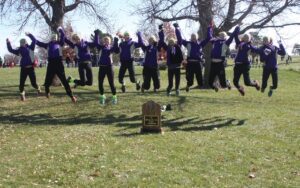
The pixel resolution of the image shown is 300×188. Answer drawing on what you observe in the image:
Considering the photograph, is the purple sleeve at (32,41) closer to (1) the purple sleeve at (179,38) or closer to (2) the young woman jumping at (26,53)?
(2) the young woman jumping at (26,53)

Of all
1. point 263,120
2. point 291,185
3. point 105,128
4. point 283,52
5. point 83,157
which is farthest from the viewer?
point 283,52

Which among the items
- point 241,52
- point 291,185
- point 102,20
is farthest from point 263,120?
point 102,20

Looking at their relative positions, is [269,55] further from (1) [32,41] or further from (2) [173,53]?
(1) [32,41]

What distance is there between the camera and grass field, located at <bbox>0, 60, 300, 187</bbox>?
10.0 meters

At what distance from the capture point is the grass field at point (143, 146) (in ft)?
32.9

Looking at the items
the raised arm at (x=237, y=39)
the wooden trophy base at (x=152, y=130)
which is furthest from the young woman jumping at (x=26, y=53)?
the raised arm at (x=237, y=39)

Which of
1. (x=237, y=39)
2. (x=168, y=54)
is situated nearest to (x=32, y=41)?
(x=168, y=54)

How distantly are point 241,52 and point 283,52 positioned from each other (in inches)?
65.6

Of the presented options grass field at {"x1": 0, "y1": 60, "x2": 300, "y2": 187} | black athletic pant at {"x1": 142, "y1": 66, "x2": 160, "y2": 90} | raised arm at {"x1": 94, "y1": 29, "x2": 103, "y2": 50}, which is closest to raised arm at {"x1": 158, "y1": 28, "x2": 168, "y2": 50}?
black athletic pant at {"x1": 142, "y1": 66, "x2": 160, "y2": 90}

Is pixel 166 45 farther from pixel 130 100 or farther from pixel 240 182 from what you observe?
pixel 240 182

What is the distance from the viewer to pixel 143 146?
1234cm

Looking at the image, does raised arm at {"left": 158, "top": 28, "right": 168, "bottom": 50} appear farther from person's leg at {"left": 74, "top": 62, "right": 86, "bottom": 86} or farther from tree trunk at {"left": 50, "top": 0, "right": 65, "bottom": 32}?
tree trunk at {"left": 50, "top": 0, "right": 65, "bottom": 32}

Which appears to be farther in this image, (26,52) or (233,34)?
(26,52)

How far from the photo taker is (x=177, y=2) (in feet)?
89.6
